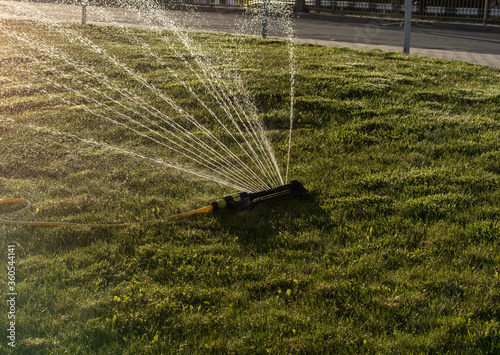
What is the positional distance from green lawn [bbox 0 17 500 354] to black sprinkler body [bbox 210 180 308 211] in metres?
0.10

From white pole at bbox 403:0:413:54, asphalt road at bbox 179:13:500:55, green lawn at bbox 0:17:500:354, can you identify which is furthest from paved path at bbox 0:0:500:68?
green lawn at bbox 0:17:500:354

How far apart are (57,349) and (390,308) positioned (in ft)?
6.63

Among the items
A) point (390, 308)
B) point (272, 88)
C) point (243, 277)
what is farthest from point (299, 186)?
point (272, 88)

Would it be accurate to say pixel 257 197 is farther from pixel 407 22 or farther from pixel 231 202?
pixel 407 22

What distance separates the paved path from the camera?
1214 centimetres

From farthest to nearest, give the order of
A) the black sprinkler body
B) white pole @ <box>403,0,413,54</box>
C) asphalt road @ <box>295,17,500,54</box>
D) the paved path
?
asphalt road @ <box>295,17,500,54</box> → the paved path → white pole @ <box>403,0,413,54</box> → the black sprinkler body

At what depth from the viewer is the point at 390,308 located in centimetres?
325

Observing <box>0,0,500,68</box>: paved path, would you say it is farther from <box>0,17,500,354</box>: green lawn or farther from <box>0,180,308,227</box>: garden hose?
<box>0,180,308,227</box>: garden hose

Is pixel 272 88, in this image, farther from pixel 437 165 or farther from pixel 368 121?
pixel 437 165

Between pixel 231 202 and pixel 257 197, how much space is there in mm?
277

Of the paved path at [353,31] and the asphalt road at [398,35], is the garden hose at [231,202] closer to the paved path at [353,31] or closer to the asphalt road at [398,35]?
the paved path at [353,31]

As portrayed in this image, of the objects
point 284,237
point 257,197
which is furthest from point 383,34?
point 284,237

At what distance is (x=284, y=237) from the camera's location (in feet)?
13.4

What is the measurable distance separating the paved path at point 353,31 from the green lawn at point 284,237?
503 cm
